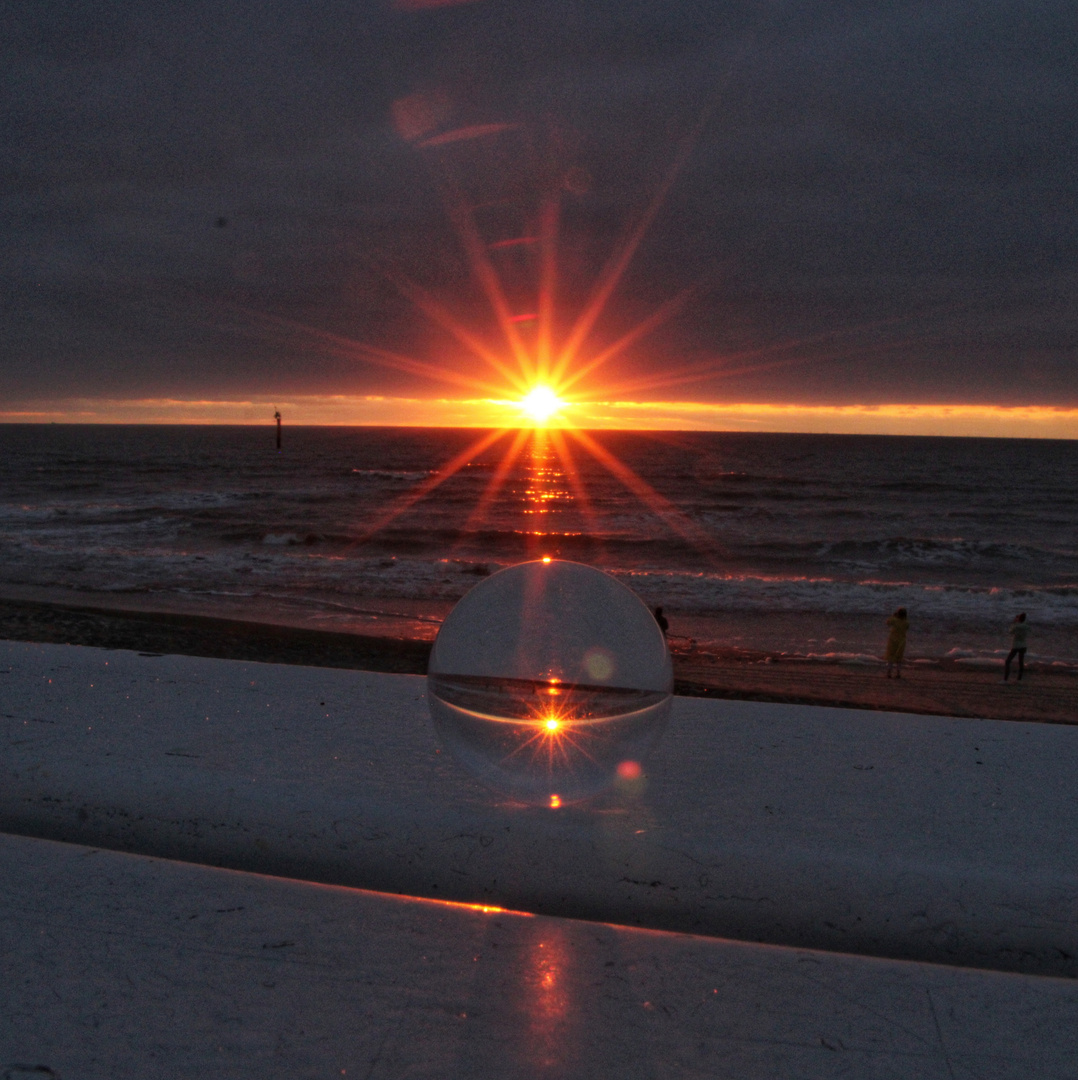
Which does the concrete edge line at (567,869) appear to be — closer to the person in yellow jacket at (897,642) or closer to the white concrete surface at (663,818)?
the white concrete surface at (663,818)

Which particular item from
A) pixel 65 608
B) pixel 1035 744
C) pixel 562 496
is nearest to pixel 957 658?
pixel 1035 744

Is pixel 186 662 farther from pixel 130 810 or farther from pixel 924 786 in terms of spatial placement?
pixel 924 786

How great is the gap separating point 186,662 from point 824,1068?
4568mm

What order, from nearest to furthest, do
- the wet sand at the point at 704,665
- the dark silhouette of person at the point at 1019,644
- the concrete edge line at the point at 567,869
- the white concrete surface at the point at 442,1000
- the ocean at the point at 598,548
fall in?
the white concrete surface at the point at 442,1000 < the concrete edge line at the point at 567,869 < the wet sand at the point at 704,665 < the dark silhouette of person at the point at 1019,644 < the ocean at the point at 598,548

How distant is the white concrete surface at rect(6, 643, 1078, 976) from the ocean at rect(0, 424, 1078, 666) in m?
12.1

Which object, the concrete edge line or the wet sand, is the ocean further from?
the concrete edge line

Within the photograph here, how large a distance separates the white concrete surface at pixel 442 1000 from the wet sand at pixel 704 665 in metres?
8.89

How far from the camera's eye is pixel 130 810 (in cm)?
338

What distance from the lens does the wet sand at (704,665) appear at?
12.2m

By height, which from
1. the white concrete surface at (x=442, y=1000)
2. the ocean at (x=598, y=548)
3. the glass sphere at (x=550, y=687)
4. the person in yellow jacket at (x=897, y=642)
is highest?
the glass sphere at (x=550, y=687)

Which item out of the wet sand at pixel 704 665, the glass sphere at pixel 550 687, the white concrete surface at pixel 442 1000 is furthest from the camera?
the wet sand at pixel 704 665

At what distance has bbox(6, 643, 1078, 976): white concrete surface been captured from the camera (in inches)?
111

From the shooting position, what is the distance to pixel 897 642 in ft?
46.2

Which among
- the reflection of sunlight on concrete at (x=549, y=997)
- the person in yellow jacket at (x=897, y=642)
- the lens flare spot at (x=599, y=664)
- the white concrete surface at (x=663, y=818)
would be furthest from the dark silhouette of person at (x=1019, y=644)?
the reflection of sunlight on concrete at (x=549, y=997)
